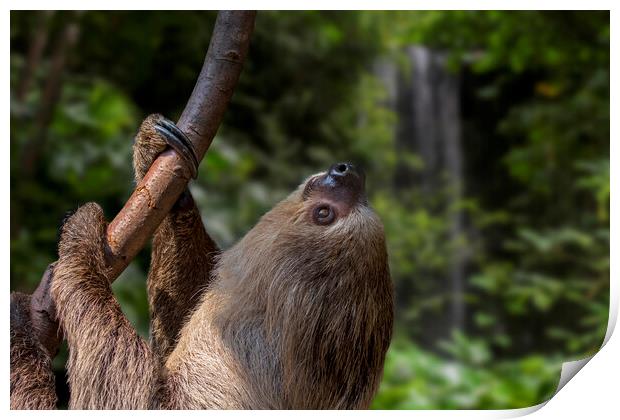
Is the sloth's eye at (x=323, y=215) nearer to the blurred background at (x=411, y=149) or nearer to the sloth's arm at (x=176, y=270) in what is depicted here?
the sloth's arm at (x=176, y=270)

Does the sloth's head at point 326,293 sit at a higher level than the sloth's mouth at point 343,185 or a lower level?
lower

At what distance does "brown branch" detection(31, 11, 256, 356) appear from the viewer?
106 inches

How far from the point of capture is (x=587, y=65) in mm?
4371

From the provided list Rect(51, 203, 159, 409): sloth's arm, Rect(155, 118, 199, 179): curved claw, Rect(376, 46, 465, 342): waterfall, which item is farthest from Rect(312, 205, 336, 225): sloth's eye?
Rect(376, 46, 465, 342): waterfall

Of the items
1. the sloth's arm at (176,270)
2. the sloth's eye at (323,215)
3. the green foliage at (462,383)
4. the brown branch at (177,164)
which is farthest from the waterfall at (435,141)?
the brown branch at (177,164)

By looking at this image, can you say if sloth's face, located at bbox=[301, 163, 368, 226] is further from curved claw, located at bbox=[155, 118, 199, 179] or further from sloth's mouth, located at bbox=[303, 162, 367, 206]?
curved claw, located at bbox=[155, 118, 199, 179]

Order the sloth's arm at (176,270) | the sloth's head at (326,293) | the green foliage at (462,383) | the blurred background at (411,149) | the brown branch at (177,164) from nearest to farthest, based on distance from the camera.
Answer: the brown branch at (177,164), the sloth's head at (326,293), the sloth's arm at (176,270), the green foliage at (462,383), the blurred background at (411,149)

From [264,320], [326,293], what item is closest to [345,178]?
[326,293]

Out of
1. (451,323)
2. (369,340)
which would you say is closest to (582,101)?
(369,340)

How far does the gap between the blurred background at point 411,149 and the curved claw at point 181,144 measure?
0.57 metres

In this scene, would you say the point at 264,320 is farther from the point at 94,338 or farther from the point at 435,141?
the point at 435,141

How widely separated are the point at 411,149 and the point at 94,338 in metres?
7.84

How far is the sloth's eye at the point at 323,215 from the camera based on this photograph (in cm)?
298

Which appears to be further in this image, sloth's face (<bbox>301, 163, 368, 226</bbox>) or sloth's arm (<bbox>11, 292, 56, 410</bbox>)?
sloth's face (<bbox>301, 163, 368, 226</bbox>)
